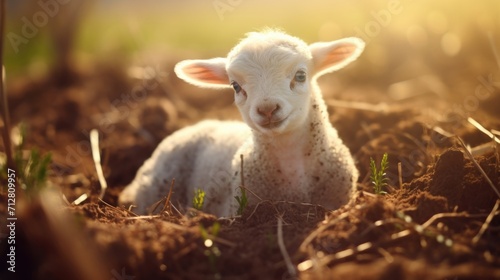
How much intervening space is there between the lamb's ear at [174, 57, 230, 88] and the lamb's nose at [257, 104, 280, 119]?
984 millimetres

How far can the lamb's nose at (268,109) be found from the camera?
410 cm

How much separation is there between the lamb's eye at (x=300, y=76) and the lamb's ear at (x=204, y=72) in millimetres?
764

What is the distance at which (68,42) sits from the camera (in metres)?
11.3

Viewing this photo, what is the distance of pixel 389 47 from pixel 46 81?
6691mm

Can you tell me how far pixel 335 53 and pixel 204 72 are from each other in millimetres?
1162

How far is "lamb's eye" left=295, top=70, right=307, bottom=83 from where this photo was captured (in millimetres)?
4492

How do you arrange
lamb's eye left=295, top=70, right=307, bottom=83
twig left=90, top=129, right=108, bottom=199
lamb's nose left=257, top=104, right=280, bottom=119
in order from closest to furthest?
lamb's nose left=257, top=104, right=280, bottom=119 → lamb's eye left=295, top=70, right=307, bottom=83 → twig left=90, top=129, right=108, bottom=199

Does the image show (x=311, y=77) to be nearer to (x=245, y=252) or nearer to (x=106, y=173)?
(x=245, y=252)

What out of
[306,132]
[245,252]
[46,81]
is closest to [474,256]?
[245,252]

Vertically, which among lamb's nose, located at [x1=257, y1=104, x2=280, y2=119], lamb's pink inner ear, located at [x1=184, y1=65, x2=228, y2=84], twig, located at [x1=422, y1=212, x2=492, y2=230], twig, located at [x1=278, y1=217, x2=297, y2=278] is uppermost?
lamb's pink inner ear, located at [x1=184, y1=65, x2=228, y2=84]
